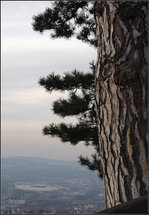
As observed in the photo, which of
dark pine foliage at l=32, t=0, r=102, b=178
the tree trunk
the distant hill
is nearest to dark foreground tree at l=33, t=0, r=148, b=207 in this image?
the tree trunk

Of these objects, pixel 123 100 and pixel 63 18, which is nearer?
pixel 123 100

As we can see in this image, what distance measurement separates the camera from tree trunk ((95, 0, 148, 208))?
228 cm

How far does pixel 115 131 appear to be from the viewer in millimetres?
2342

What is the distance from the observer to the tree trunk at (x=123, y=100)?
7.47 feet

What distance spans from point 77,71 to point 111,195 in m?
2.96

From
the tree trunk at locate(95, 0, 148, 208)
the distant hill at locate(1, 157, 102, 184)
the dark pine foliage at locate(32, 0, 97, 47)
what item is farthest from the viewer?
the distant hill at locate(1, 157, 102, 184)

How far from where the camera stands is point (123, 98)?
2.34m

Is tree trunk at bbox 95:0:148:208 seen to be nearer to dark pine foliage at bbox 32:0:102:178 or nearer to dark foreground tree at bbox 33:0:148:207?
dark foreground tree at bbox 33:0:148:207

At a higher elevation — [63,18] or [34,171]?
[63,18]

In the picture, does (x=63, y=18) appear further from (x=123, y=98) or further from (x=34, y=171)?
(x=34, y=171)

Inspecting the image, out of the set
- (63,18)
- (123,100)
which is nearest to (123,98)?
(123,100)

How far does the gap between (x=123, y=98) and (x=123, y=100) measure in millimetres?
14

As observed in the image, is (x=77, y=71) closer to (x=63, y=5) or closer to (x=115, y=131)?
(x=63, y=5)

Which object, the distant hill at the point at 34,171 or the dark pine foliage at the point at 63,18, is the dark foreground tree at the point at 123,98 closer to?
the dark pine foliage at the point at 63,18
